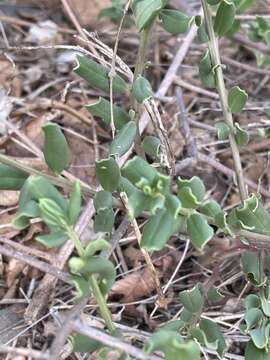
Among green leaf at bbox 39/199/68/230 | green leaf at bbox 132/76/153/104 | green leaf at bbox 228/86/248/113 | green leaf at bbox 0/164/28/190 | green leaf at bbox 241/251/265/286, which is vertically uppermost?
green leaf at bbox 132/76/153/104

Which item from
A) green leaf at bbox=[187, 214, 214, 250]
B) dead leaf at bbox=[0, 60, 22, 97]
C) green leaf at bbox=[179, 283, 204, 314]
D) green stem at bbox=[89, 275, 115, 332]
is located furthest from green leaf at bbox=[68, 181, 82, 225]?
dead leaf at bbox=[0, 60, 22, 97]

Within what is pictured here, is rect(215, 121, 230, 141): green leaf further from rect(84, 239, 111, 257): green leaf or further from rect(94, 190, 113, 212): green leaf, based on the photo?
rect(84, 239, 111, 257): green leaf

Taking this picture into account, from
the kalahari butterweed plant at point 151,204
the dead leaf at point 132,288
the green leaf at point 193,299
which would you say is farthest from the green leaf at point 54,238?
the dead leaf at point 132,288

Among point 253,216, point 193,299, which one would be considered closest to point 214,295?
point 193,299

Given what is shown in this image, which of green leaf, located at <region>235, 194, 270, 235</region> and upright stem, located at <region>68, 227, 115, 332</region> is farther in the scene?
green leaf, located at <region>235, 194, 270, 235</region>

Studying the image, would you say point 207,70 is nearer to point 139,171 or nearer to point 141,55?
point 141,55

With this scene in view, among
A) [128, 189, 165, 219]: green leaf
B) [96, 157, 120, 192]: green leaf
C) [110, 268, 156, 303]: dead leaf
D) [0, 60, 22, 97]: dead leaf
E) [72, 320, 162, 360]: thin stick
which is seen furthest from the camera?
[0, 60, 22, 97]: dead leaf

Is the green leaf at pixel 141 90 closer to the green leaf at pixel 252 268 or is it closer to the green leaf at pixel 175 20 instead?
the green leaf at pixel 175 20

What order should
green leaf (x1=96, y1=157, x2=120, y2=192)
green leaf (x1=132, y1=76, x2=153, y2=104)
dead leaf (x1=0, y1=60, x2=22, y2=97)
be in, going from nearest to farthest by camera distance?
1. green leaf (x1=96, y1=157, x2=120, y2=192)
2. green leaf (x1=132, y1=76, x2=153, y2=104)
3. dead leaf (x1=0, y1=60, x2=22, y2=97)
